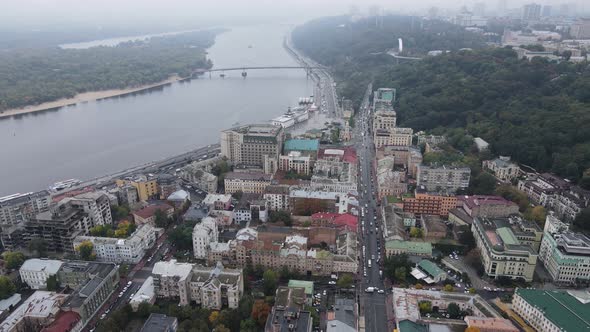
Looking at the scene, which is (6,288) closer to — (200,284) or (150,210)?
(150,210)

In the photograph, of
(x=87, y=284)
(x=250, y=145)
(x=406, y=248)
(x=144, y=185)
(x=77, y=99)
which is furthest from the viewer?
(x=77, y=99)

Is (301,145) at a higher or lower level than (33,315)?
higher

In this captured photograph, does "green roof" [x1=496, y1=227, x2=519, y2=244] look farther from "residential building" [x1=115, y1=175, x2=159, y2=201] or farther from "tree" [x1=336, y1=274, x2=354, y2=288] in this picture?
"residential building" [x1=115, y1=175, x2=159, y2=201]

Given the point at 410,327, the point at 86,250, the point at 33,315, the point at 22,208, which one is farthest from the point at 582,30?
the point at 33,315

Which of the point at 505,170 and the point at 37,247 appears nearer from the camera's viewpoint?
the point at 37,247

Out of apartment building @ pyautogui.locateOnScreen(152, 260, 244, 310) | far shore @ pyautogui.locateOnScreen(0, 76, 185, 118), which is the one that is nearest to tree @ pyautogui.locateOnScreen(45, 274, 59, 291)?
apartment building @ pyautogui.locateOnScreen(152, 260, 244, 310)

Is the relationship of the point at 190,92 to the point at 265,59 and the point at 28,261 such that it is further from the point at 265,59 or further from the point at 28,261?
the point at 28,261

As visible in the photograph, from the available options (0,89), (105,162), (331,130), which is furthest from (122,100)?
(331,130)

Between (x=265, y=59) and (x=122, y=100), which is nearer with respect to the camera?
(x=122, y=100)
